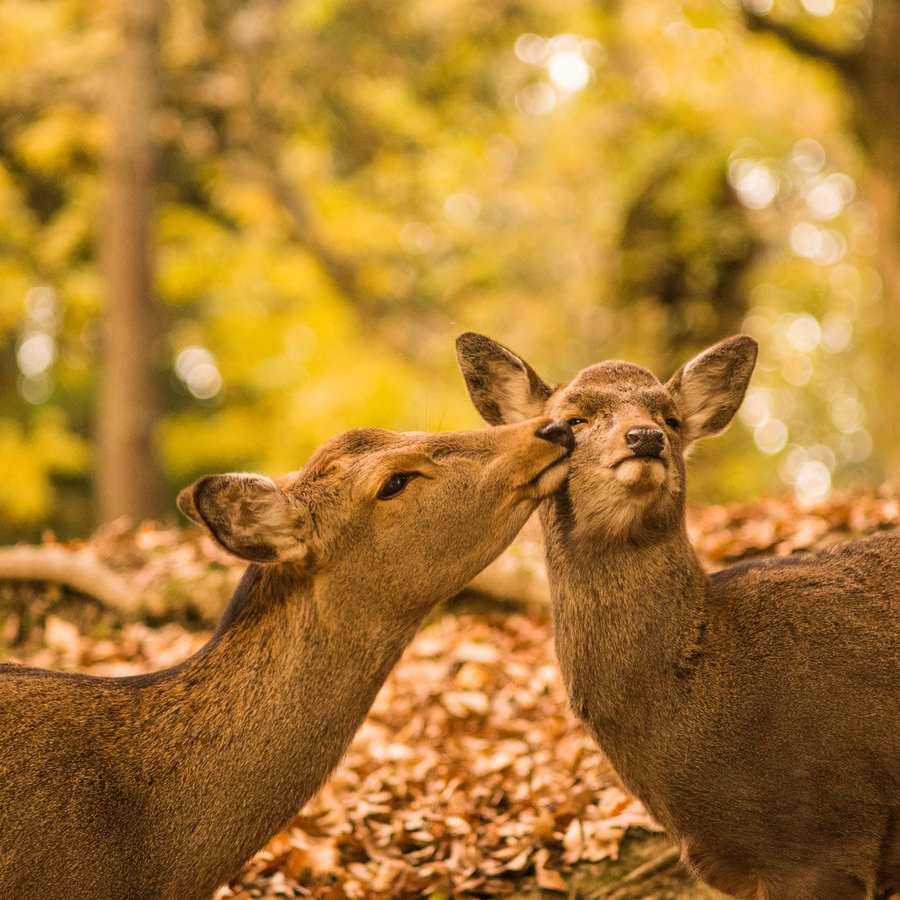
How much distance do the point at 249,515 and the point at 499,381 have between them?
1.40 meters

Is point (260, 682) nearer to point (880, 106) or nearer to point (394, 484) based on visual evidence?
point (394, 484)

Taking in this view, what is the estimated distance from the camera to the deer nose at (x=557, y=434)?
→ 3984 millimetres

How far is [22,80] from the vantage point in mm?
15281

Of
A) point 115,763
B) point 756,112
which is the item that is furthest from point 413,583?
point 756,112

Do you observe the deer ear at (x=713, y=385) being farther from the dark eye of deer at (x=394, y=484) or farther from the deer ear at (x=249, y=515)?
the deer ear at (x=249, y=515)

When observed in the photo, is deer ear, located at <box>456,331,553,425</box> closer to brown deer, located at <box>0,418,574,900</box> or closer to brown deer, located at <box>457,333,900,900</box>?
brown deer, located at <box>457,333,900,900</box>

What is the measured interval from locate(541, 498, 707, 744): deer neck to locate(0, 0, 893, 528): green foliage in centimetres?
913

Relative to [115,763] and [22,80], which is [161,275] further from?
A: [115,763]

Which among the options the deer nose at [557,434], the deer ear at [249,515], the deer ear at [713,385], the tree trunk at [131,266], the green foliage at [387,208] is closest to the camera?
the deer ear at [249,515]

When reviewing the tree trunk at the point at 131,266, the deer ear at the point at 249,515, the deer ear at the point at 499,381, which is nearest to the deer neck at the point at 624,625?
the deer ear at the point at 499,381

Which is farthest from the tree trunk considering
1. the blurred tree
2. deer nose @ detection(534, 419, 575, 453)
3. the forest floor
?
deer nose @ detection(534, 419, 575, 453)

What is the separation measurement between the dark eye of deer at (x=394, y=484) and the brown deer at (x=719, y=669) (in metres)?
0.61

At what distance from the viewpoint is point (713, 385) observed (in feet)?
15.2

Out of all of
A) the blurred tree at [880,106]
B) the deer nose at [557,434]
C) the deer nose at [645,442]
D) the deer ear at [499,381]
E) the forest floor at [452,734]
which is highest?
the blurred tree at [880,106]
